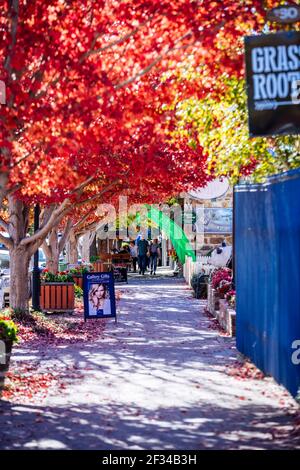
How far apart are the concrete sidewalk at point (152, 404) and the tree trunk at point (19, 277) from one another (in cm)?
355

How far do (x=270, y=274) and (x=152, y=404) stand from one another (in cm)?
222

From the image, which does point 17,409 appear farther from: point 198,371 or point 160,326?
point 160,326

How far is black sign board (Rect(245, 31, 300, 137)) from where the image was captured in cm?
871

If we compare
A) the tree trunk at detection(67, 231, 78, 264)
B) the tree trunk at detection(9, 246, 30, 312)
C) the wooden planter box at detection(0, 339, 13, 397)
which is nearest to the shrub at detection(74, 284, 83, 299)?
the tree trunk at detection(9, 246, 30, 312)

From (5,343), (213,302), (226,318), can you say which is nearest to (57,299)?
(213,302)

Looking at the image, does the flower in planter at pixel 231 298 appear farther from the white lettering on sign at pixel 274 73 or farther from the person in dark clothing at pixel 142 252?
the person in dark clothing at pixel 142 252

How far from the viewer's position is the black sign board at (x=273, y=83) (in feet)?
28.6

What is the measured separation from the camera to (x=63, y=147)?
935 cm

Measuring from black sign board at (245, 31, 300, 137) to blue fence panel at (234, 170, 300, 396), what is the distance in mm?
680

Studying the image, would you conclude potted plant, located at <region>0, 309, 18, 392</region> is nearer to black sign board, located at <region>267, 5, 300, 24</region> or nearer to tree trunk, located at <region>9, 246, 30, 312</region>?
black sign board, located at <region>267, 5, 300, 24</region>

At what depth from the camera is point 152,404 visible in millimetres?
9773

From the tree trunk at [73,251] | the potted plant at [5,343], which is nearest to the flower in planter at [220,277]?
the potted plant at [5,343]

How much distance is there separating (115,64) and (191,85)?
1421mm

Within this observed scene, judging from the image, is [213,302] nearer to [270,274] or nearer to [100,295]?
[100,295]
